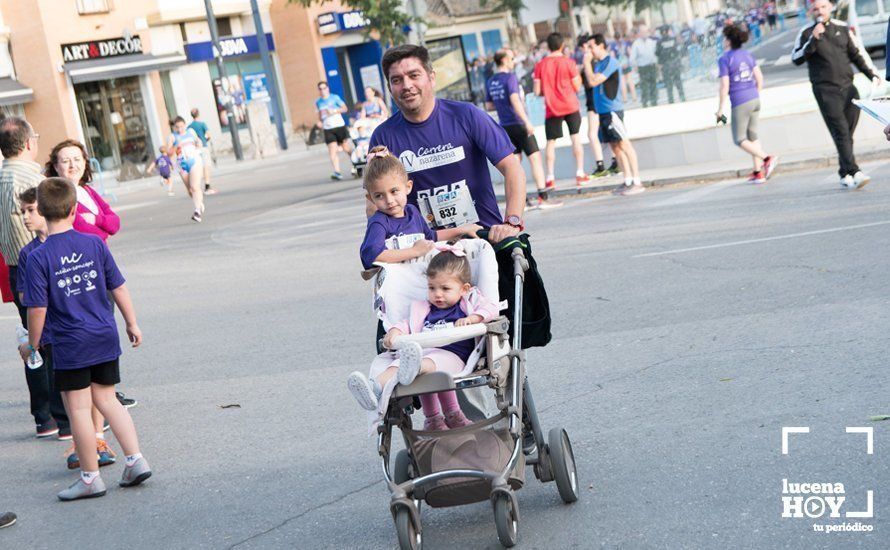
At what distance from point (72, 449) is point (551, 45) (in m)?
11.4

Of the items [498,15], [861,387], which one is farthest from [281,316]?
[498,15]

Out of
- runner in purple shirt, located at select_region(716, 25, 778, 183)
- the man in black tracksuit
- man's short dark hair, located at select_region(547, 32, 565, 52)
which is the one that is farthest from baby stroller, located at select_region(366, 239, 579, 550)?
man's short dark hair, located at select_region(547, 32, 565, 52)

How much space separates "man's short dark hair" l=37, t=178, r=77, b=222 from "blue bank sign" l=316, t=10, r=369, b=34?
161 ft

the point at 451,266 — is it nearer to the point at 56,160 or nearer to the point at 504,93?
the point at 56,160

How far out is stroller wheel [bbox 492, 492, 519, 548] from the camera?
Result: 4777 millimetres

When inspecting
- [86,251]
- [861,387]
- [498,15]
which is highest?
[498,15]

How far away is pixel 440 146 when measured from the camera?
5.87 meters

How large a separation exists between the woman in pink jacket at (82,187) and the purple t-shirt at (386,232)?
3091 mm

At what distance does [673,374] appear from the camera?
7246 millimetres

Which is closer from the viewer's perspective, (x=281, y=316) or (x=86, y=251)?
(x=86, y=251)

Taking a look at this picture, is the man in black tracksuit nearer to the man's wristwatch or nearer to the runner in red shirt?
the runner in red shirt

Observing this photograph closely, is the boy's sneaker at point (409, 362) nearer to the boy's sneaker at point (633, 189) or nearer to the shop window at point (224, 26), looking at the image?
the boy's sneaker at point (633, 189)

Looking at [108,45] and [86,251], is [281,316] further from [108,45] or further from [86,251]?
[108,45]

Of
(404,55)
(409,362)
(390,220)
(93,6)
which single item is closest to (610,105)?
(404,55)
